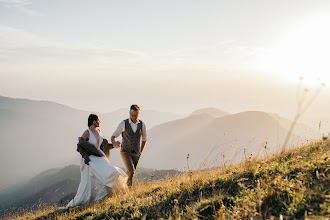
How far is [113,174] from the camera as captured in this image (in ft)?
25.3

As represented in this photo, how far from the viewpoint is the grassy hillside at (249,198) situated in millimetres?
3258

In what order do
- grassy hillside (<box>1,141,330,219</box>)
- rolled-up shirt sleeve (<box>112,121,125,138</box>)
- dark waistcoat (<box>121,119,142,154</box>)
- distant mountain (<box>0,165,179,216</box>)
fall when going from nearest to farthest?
grassy hillside (<box>1,141,330,219</box>)
rolled-up shirt sleeve (<box>112,121,125,138</box>)
dark waistcoat (<box>121,119,142,154</box>)
distant mountain (<box>0,165,179,216</box>)

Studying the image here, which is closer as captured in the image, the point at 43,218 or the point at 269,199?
the point at 269,199

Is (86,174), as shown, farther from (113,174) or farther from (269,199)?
(269,199)

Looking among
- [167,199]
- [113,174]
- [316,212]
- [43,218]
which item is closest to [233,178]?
[167,199]

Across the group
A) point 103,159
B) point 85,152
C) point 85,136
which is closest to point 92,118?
point 85,136

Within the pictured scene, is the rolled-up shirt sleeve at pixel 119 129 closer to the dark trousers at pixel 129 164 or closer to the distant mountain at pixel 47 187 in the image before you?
the dark trousers at pixel 129 164

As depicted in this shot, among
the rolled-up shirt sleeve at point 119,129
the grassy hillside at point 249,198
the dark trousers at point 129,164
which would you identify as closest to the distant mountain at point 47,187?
the dark trousers at point 129,164

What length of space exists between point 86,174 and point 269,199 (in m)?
5.70

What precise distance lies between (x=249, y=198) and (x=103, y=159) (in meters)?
5.28

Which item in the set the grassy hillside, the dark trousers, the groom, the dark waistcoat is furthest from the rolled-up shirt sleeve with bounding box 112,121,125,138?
the grassy hillside

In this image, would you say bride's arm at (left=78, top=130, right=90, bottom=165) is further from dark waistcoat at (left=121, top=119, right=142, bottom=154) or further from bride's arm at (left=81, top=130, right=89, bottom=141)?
dark waistcoat at (left=121, top=119, right=142, bottom=154)

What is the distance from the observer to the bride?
25.1 ft

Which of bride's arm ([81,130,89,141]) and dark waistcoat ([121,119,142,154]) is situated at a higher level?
bride's arm ([81,130,89,141])
